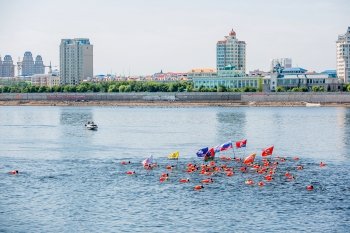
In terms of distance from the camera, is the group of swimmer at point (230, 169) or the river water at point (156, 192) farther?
the group of swimmer at point (230, 169)

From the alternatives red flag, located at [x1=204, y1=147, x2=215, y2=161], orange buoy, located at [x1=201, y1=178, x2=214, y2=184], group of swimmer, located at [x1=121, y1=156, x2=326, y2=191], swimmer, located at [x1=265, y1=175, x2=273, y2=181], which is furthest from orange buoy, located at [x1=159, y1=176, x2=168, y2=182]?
swimmer, located at [x1=265, y1=175, x2=273, y2=181]

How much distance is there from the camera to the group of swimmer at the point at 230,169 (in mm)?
69438

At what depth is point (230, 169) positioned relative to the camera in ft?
253

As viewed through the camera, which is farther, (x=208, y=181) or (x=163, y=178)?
(x=163, y=178)

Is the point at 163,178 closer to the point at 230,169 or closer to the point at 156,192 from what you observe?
the point at 156,192

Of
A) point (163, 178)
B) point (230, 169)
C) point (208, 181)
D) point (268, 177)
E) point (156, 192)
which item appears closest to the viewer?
point (156, 192)

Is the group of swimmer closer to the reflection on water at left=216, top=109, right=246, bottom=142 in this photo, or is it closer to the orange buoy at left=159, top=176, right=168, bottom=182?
the orange buoy at left=159, top=176, right=168, bottom=182

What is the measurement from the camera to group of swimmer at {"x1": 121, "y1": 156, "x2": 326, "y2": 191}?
228 ft

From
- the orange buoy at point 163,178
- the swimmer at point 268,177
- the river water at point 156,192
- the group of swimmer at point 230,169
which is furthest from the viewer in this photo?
the swimmer at point 268,177

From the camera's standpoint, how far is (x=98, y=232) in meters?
51.1

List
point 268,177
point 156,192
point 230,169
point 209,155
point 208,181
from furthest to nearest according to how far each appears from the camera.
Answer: point 209,155 → point 230,169 → point 268,177 → point 208,181 → point 156,192

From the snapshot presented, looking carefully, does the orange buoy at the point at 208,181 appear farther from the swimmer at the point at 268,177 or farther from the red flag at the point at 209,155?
the red flag at the point at 209,155

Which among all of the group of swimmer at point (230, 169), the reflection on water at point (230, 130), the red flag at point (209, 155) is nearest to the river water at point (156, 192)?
the group of swimmer at point (230, 169)

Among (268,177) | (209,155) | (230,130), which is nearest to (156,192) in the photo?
(268,177)
